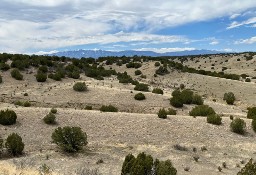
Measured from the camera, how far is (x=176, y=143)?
86.5 ft

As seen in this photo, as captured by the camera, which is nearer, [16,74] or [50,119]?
[50,119]

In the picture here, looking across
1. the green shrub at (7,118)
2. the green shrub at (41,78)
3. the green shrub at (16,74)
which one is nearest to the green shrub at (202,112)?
the green shrub at (7,118)

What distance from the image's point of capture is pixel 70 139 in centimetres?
2362

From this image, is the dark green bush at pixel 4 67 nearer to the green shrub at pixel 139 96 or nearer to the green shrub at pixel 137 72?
the green shrub at pixel 139 96

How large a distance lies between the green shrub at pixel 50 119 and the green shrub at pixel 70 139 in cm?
331

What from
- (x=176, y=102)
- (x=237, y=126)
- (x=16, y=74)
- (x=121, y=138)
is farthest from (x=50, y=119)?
(x=16, y=74)

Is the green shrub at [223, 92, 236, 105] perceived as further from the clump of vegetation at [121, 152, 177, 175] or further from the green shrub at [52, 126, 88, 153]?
the clump of vegetation at [121, 152, 177, 175]

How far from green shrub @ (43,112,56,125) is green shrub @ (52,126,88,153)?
3.31 meters

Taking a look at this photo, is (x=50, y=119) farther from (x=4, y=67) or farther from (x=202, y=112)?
(x=4, y=67)

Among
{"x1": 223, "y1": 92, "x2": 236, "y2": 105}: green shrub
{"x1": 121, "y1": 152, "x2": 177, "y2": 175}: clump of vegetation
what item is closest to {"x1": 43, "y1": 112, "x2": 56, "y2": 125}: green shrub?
{"x1": 121, "y1": 152, "x2": 177, "y2": 175}: clump of vegetation

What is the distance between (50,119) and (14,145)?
17.0ft

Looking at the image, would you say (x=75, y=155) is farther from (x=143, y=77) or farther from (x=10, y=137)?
(x=143, y=77)

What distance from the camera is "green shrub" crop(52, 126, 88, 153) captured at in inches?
921

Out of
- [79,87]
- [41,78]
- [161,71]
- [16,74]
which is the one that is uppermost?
[16,74]
